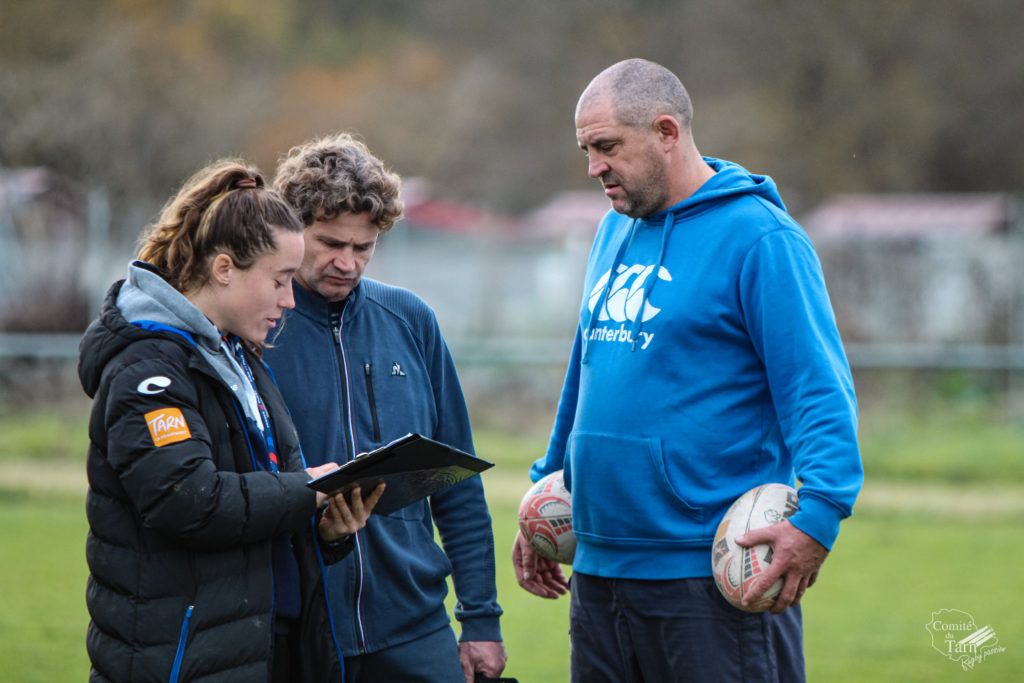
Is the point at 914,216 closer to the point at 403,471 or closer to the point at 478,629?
the point at 478,629

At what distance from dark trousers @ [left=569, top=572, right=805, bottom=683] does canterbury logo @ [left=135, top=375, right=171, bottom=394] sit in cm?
131

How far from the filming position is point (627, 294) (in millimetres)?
3094

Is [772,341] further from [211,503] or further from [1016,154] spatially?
[1016,154]

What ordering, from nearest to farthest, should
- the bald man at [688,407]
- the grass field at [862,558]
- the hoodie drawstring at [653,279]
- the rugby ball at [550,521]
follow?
1. the bald man at [688,407]
2. the hoodie drawstring at [653,279]
3. the rugby ball at [550,521]
4. the grass field at [862,558]

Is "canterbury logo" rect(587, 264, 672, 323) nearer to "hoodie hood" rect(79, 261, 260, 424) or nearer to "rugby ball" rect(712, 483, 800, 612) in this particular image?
"rugby ball" rect(712, 483, 800, 612)

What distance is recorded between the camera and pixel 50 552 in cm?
872

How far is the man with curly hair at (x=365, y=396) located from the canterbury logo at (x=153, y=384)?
620mm

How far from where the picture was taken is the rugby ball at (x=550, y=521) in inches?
130

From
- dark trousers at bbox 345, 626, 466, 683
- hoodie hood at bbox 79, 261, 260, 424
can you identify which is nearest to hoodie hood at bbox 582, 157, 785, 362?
dark trousers at bbox 345, 626, 466, 683

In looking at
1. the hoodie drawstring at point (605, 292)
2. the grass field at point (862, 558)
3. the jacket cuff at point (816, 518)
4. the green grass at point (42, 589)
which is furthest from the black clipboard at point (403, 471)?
the green grass at point (42, 589)

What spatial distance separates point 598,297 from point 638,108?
21.1 inches

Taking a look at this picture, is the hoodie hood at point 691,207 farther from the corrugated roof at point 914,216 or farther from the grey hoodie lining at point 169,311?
the corrugated roof at point 914,216

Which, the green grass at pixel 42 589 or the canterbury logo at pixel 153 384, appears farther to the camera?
the green grass at pixel 42 589

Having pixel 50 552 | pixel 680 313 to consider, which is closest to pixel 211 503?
pixel 680 313
